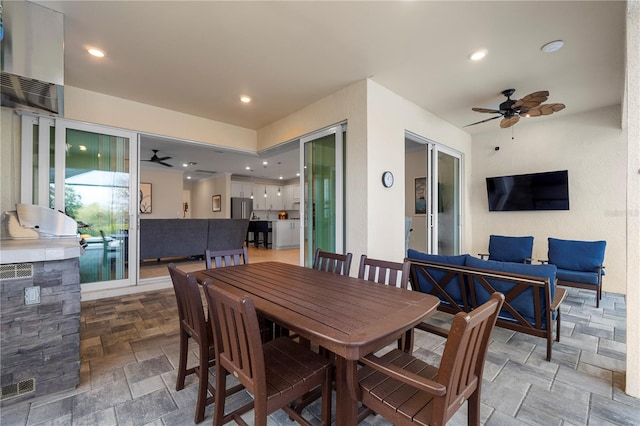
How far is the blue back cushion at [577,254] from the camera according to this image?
3697 millimetres

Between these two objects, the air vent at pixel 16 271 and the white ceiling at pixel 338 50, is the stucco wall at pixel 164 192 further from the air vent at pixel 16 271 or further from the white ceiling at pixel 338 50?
the air vent at pixel 16 271

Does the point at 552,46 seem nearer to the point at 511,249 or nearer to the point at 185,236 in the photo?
the point at 511,249

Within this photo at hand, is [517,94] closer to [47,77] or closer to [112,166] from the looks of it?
[47,77]

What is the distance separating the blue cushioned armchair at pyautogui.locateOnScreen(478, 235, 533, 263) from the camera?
4.41 m

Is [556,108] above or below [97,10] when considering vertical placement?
below

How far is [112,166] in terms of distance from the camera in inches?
156

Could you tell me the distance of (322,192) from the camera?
13.4 feet

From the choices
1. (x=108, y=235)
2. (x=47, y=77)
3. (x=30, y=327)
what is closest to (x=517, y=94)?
(x=47, y=77)

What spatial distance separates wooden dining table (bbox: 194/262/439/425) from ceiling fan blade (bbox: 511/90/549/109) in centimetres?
300

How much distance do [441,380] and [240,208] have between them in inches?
390

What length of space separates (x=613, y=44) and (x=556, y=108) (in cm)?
82

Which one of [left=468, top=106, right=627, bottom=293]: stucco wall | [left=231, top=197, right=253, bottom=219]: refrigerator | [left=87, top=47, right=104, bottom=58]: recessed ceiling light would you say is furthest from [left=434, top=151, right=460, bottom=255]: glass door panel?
[left=231, top=197, right=253, bottom=219]: refrigerator

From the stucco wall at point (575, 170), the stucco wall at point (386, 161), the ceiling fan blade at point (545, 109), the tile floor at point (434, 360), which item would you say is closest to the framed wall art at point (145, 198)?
the tile floor at point (434, 360)

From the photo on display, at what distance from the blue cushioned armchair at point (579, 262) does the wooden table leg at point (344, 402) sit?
12.9 feet
